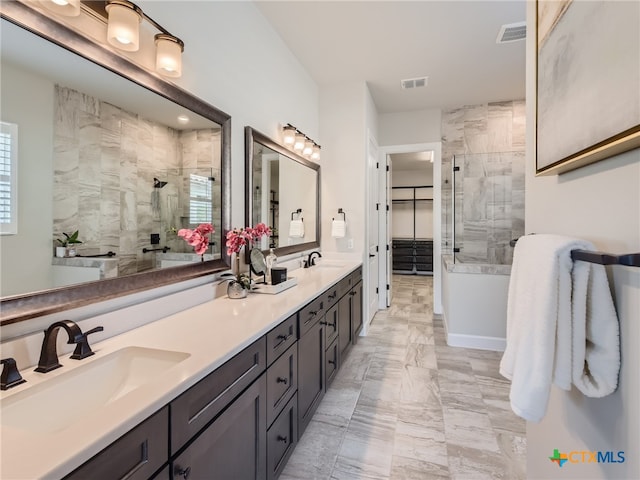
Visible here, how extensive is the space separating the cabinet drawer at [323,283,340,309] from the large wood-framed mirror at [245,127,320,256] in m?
0.62

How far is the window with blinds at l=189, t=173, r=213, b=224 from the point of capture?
1818 millimetres

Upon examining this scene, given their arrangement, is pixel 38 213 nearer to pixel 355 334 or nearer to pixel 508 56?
pixel 355 334

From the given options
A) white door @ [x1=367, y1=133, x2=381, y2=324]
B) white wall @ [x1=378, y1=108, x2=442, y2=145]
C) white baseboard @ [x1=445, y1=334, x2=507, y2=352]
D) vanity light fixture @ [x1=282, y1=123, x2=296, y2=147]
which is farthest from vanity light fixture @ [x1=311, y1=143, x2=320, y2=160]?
white baseboard @ [x1=445, y1=334, x2=507, y2=352]

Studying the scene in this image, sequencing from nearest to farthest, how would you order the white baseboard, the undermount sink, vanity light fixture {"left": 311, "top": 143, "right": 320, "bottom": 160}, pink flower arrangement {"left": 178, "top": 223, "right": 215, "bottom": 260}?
the undermount sink
pink flower arrangement {"left": 178, "top": 223, "right": 215, "bottom": 260}
the white baseboard
vanity light fixture {"left": 311, "top": 143, "right": 320, "bottom": 160}

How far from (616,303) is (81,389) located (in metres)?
1.50

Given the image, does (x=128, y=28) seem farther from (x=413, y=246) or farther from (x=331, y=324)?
(x=413, y=246)

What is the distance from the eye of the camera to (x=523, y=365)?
0.81m

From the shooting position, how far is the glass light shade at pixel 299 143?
312cm

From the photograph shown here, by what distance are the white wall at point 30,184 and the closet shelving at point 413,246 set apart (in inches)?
278

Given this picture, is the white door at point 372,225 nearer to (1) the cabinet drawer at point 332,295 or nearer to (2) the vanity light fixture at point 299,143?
(2) the vanity light fixture at point 299,143

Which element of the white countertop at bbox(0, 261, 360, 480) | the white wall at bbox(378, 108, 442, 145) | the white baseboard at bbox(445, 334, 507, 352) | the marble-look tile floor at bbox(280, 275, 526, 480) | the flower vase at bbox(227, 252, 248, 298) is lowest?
the marble-look tile floor at bbox(280, 275, 526, 480)

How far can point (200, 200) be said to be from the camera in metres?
1.88

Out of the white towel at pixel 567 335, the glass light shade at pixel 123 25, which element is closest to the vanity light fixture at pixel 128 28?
the glass light shade at pixel 123 25

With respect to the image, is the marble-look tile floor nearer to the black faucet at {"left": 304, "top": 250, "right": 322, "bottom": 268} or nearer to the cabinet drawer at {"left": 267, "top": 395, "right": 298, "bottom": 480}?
the cabinet drawer at {"left": 267, "top": 395, "right": 298, "bottom": 480}
